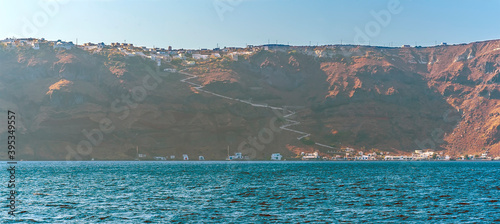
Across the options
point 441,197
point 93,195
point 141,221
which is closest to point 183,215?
point 141,221

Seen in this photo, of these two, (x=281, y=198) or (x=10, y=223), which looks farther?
(x=281, y=198)

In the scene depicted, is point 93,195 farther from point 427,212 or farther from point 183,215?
point 427,212

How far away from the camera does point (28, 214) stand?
61.1 metres

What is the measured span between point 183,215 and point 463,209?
117ft

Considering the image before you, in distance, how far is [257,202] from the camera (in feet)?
239

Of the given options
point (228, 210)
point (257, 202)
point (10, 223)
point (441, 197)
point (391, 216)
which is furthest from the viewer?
point (441, 197)

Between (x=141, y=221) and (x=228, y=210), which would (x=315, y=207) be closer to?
(x=228, y=210)

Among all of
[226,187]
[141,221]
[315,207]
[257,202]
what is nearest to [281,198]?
[257,202]

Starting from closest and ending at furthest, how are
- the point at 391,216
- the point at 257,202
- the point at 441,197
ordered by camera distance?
the point at 391,216 → the point at 257,202 → the point at 441,197

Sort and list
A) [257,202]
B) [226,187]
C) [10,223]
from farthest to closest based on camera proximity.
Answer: [226,187] → [257,202] → [10,223]

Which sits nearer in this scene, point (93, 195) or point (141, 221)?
point (141, 221)

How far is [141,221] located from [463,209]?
40415 millimetres

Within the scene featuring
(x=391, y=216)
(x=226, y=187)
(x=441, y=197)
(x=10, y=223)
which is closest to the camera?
(x=10, y=223)

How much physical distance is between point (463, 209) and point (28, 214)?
5352 centimetres
